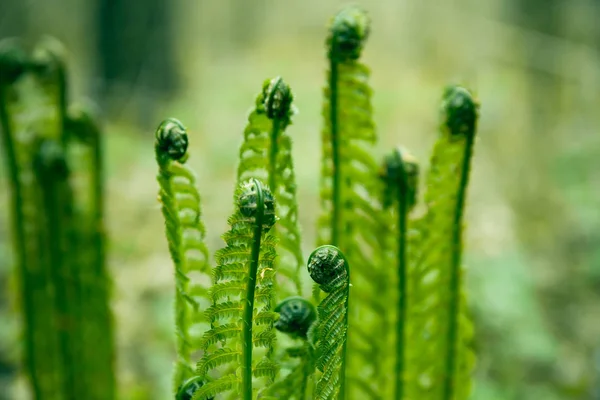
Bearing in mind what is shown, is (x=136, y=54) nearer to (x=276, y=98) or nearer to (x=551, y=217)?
(x=551, y=217)

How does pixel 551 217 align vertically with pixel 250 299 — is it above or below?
below

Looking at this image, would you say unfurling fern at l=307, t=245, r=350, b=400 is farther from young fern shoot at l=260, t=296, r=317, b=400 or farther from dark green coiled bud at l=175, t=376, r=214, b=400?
dark green coiled bud at l=175, t=376, r=214, b=400

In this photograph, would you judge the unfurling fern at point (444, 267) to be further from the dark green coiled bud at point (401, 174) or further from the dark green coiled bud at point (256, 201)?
the dark green coiled bud at point (256, 201)

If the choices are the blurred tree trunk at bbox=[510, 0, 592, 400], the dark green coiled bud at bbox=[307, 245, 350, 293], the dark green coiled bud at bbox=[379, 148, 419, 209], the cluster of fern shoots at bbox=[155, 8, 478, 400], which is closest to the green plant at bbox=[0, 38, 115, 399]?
the cluster of fern shoots at bbox=[155, 8, 478, 400]

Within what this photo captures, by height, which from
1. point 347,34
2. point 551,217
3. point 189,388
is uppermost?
point 347,34

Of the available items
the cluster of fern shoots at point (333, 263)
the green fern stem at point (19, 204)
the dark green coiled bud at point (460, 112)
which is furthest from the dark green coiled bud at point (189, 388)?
the green fern stem at point (19, 204)

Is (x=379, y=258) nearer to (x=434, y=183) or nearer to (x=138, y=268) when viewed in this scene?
(x=434, y=183)

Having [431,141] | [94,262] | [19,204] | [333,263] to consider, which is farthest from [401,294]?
[431,141]

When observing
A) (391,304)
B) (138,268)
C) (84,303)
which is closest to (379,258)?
(391,304)
